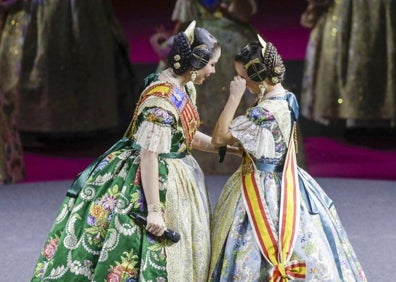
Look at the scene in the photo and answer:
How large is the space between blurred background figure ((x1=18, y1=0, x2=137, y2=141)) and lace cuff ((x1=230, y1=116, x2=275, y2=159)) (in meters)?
3.69

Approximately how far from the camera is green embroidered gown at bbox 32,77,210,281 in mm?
3865

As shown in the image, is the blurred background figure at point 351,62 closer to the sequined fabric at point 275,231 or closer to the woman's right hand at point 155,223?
the sequined fabric at point 275,231

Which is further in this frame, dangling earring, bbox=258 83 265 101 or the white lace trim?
dangling earring, bbox=258 83 265 101

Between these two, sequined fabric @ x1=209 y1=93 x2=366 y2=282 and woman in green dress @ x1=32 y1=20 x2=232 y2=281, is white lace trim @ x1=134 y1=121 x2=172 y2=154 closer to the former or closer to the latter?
woman in green dress @ x1=32 y1=20 x2=232 y2=281

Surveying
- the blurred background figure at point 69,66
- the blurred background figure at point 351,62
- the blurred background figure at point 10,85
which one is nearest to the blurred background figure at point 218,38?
the blurred background figure at point 351,62

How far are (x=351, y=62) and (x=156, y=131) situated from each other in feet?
11.6

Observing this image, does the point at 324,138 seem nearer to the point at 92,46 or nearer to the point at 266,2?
the point at 266,2

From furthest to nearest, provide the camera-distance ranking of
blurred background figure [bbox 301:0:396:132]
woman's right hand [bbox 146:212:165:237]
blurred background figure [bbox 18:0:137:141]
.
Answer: blurred background figure [bbox 18:0:137:141], blurred background figure [bbox 301:0:396:132], woman's right hand [bbox 146:212:165:237]

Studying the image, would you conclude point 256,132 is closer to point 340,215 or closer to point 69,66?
point 340,215

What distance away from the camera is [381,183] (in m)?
6.86

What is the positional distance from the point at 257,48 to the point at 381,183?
303 cm

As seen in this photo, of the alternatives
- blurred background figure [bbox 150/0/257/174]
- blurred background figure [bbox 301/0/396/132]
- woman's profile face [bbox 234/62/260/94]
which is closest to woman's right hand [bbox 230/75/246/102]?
woman's profile face [bbox 234/62/260/94]

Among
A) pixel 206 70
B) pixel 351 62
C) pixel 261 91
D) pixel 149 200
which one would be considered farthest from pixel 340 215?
pixel 149 200

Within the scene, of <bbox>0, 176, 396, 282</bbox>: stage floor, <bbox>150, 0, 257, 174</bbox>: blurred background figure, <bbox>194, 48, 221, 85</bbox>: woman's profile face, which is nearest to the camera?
<bbox>194, 48, 221, 85</bbox>: woman's profile face
